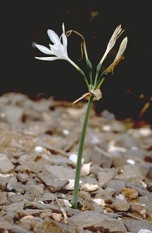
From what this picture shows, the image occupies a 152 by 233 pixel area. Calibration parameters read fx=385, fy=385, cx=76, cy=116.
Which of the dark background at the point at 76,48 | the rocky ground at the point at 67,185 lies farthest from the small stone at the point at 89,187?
the dark background at the point at 76,48

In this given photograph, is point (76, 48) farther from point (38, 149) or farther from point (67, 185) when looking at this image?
point (67, 185)

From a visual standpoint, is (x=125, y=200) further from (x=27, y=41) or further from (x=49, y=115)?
(x=27, y=41)

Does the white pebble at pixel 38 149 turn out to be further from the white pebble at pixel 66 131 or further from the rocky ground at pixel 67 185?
the white pebble at pixel 66 131

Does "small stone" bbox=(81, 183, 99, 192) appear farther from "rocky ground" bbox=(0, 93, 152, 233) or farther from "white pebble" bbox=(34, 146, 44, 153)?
"white pebble" bbox=(34, 146, 44, 153)

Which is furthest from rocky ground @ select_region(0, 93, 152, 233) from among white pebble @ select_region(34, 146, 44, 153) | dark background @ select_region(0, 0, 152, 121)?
dark background @ select_region(0, 0, 152, 121)

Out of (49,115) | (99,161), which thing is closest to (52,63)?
(49,115)

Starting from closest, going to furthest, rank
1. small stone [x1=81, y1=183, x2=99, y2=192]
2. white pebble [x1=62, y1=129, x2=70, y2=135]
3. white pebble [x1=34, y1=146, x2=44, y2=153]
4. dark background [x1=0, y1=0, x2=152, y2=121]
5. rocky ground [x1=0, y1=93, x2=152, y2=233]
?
rocky ground [x1=0, y1=93, x2=152, y2=233], small stone [x1=81, y1=183, x2=99, y2=192], white pebble [x1=34, y1=146, x2=44, y2=153], dark background [x1=0, y1=0, x2=152, y2=121], white pebble [x1=62, y1=129, x2=70, y2=135]

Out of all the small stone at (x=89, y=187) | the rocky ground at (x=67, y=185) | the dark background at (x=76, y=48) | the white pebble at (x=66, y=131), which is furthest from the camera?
the white pebble at (x=66, y=131)

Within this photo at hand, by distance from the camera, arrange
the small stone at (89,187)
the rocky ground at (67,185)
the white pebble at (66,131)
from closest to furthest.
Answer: the rocky ground at (67,185)
the small stone at (89,187)
the white pebble at (66,131)
